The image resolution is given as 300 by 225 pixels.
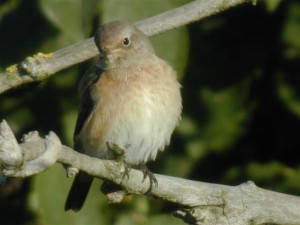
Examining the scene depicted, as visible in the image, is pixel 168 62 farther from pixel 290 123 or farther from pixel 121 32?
pixel 290 123

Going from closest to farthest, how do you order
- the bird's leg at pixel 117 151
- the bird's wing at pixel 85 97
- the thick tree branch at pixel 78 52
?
the bird's leg at pixel 117 151 → the thick tree branch at pixel 78 52 → the bird's wing at pixel 85 97

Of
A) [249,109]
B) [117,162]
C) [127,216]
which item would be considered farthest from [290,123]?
[117,162]

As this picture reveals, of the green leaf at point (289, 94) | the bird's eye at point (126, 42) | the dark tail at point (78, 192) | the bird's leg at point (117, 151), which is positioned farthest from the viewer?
the green leaf at point (289, 94)

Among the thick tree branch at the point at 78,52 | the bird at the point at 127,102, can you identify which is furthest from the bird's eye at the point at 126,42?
the thick tree branch at the point at 78,52

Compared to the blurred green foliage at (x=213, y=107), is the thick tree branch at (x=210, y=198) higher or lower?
lower

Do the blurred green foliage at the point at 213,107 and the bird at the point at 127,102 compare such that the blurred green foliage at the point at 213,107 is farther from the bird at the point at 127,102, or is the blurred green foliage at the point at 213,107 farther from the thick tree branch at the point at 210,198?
the thick tree branch at the point at 210,198

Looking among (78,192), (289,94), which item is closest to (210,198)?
(78,192)

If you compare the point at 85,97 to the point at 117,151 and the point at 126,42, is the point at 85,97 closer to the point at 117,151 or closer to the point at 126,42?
the point at 126,42

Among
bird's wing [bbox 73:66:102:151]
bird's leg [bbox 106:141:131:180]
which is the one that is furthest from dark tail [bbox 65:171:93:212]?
bird's leg [bbox 106:141:131:180]

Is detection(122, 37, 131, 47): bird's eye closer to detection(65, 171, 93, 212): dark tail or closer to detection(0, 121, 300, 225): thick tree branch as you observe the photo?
detection(65, 171, 93, 212): dark tail
